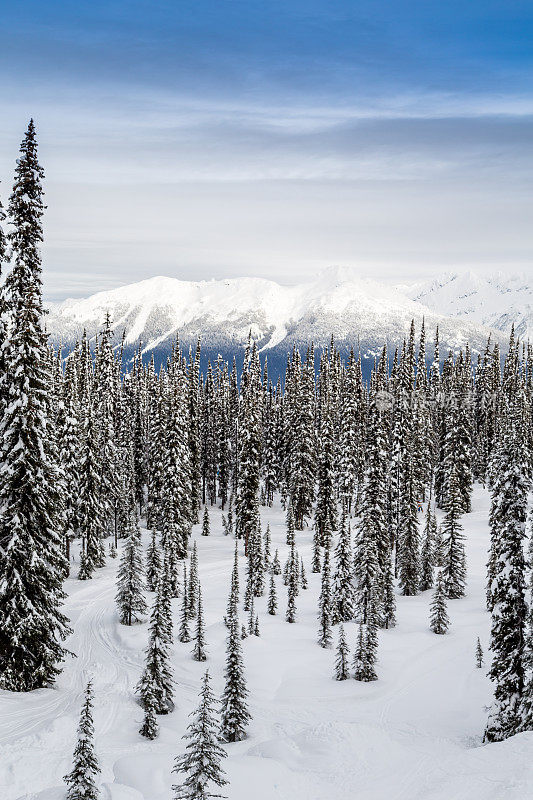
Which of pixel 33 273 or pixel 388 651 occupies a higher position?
pixel 33 273

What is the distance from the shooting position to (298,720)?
87.8 feet

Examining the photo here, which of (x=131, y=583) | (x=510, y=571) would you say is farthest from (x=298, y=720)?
(x=131, y=583)

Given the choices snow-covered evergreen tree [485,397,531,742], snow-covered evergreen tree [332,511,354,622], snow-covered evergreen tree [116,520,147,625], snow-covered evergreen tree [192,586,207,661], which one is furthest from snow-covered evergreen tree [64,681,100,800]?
snow-covered evergreen tree [332,511,354,622]

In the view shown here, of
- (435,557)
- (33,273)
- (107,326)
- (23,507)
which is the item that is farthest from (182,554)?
(33,273)

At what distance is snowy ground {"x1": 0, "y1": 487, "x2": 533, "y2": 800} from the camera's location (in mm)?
18578

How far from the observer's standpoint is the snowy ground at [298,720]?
18.6m

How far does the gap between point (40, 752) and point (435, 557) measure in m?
44.1

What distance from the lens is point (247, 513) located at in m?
61.1

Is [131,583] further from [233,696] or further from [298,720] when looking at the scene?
[233,696]

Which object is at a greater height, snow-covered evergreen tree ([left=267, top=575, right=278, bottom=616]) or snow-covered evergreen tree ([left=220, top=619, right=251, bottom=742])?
snow-covered evergreen tree ([left=220, top=619, right=251, bottom=742])

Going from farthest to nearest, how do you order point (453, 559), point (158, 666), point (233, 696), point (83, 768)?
point (453, 559) < point (158, 666) < point (233, 696) < point (83, 768)

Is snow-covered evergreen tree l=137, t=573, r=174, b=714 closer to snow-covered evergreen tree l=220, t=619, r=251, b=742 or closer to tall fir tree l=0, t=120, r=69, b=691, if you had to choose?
snow-covered evergreen tree l=220, t=619, r=251, b=742

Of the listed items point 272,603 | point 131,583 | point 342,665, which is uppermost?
point 131,583

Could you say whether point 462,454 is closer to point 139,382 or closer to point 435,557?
point 435,557
